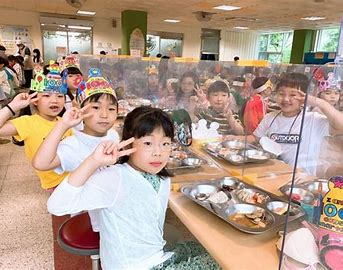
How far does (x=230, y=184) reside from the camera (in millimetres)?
1373

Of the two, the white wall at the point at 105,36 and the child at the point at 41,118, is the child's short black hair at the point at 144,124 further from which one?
the white wall at the point at 105,36

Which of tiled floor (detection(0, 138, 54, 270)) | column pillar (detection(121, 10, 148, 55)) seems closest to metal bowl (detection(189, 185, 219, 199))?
tiled floor (detection(0, 138, 54, 270))

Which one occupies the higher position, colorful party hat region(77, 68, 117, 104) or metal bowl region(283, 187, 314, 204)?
colorful party hat region(77, 68, 117, 104)

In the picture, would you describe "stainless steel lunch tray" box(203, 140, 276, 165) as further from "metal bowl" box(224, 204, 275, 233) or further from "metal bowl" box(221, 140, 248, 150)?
"metal bowl" box(224, 204, 275, 233)

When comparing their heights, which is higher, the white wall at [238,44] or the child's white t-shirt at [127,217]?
the white wall at [238,44]

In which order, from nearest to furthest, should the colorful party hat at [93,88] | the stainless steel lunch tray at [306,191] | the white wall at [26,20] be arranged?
the stainless steel lunch tray at [306,191] < the colorful party hat at [93,88] < the white wall at [26,20]

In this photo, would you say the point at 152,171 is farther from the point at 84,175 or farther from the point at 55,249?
the point at 55,249

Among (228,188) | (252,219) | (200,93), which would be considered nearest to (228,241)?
(252,219)

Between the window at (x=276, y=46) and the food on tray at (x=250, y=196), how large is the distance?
Result: 11505 mm

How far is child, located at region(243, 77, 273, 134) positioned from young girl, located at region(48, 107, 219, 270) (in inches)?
36.8

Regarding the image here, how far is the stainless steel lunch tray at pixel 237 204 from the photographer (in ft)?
3.33

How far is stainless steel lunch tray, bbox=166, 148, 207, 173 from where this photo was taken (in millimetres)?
1599

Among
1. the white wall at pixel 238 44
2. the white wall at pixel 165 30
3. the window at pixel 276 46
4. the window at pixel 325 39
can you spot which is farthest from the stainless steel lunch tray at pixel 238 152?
the white wall at pixel 238 44

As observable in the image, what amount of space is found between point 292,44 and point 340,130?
37.4 ft
